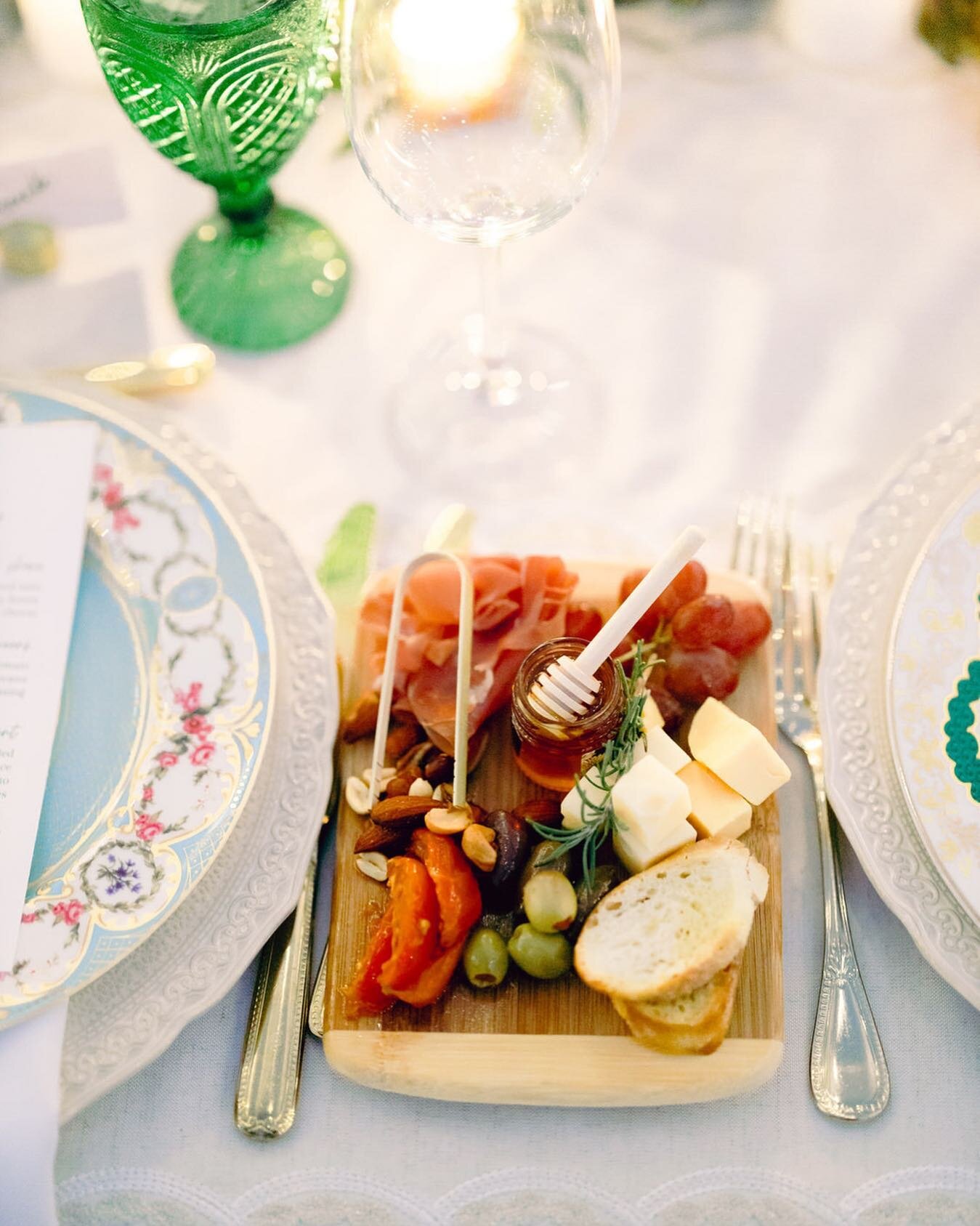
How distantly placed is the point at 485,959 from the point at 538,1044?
0.06 meters

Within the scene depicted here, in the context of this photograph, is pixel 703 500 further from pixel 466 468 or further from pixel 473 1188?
pixel 473 1188

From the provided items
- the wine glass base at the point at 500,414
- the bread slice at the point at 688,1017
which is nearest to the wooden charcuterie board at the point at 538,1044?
the bread slice at the point at 688,1017

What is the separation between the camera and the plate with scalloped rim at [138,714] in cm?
68

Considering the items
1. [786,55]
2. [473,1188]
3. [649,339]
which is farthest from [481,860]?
[786,55]

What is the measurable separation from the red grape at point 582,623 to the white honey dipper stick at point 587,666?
0.25 feet

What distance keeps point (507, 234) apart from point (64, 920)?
55 centimetres

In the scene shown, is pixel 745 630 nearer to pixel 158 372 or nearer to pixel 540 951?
pixel 540 951

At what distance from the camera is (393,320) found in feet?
3.28

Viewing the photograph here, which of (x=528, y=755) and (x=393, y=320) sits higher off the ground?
(x=393, y=320)

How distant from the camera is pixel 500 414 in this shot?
0.96 meters

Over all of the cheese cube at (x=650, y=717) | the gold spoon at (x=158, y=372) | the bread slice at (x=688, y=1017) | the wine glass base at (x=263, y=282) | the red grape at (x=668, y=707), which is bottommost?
the bread slice at (x=688, y=1017)

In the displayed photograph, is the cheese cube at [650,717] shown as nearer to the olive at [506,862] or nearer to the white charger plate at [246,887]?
the olive at [506,862]

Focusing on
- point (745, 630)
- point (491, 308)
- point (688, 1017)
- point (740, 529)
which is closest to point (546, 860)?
point (688, 1017)

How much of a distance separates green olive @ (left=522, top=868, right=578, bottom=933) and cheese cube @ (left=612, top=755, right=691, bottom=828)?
57 millimetres
